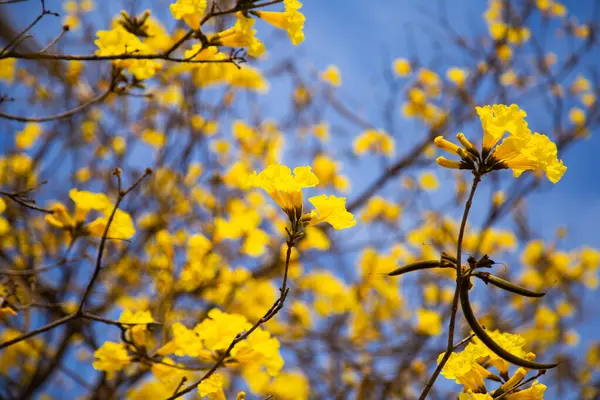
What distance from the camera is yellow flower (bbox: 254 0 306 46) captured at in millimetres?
1897

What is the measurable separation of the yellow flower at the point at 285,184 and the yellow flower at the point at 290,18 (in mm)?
695

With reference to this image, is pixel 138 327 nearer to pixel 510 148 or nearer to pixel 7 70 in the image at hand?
pixel 510 148

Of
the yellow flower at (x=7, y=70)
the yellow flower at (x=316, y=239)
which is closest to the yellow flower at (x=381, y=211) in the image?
the yellow flower at (x=316, y=239)

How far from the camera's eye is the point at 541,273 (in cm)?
696

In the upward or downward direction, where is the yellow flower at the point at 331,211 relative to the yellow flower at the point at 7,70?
downward

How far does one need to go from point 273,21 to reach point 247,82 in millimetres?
3990

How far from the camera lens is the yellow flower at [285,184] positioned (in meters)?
1.56

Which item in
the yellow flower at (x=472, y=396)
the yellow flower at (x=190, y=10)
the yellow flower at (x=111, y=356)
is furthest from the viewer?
the yellow flower at (x=111, y=356)

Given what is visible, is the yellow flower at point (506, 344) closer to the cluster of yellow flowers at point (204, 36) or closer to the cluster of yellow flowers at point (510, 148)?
the cluster of yellow flowers at point (510, 148)

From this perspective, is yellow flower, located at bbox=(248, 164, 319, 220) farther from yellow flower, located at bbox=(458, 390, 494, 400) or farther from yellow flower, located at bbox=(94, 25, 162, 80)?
yellow flower, located at bbox=(94, 25, 162, 80)

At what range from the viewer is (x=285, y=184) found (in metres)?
1.57

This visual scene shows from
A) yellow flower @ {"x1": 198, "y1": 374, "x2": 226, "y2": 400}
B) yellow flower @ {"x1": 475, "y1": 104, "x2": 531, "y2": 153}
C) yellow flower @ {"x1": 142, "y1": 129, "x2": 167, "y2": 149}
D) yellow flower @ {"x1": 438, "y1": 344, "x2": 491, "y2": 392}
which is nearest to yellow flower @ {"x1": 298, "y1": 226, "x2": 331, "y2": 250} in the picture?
yellow flower @ {"x1": 142, "y1": 129, "x2": 167, "y2": 149}

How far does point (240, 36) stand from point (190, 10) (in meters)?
0.21

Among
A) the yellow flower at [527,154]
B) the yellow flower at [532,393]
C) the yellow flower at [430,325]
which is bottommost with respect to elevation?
the yellow flower at [532,393]
